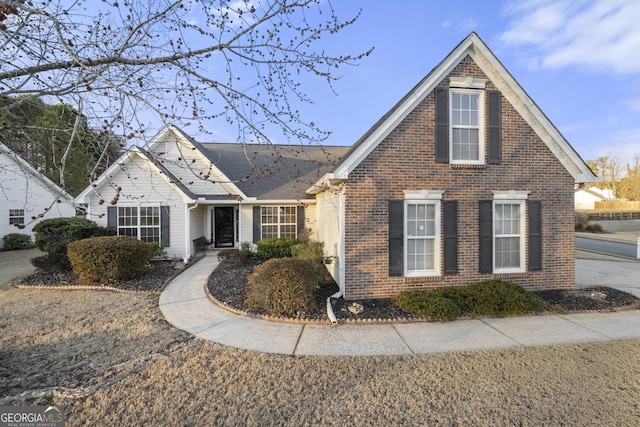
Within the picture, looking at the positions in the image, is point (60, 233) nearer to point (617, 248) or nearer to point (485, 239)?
point (485, 239)

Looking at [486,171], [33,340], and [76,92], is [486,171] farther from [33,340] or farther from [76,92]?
[33,340]

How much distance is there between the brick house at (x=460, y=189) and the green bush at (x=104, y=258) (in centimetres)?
649

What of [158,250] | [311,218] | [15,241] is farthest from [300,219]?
[15,241]

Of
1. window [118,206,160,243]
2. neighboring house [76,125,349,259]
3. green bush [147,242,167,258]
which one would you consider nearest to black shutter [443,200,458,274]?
neighboring house [76,125,349,259]

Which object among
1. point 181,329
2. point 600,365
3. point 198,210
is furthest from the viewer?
point 198,210

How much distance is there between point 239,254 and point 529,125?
32.9ft

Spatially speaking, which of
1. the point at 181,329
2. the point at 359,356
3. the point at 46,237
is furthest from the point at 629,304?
the point at 46,237

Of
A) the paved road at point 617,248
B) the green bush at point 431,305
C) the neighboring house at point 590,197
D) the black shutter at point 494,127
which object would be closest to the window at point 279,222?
the green bush at point 431,305

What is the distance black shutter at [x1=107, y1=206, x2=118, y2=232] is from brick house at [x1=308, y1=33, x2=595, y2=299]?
9548 millimetres

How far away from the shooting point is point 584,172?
306 inches

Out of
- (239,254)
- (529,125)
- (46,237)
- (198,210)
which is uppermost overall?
Result: (529,125)

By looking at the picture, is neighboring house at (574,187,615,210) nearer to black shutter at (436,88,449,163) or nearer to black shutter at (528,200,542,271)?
black shutter at (528,200,542,271)

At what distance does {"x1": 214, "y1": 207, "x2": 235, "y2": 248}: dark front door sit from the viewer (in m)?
14.3

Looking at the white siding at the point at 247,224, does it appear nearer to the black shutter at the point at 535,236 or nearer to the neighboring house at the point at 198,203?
the neighboring house at the point at 198,203
